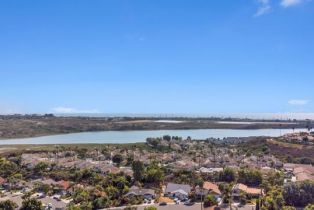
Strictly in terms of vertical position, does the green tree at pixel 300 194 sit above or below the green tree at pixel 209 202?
above

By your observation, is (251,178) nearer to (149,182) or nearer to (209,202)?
(209,202)

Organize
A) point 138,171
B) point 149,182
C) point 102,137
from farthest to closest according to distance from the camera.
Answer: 1. point 102,137
2. point 138,171
3. point 149,182

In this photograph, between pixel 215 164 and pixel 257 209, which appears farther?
pixel 215 164

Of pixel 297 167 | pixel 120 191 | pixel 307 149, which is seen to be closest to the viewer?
pixel 120 191

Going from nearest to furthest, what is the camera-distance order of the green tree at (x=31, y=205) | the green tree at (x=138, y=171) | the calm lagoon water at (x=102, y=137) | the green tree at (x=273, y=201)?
the green tree at (x=273, y=201) < the green tree at (x=31, y=205) < the green tree at (x=138, y=171) < the calm lagoon water at (x=102, y=137)

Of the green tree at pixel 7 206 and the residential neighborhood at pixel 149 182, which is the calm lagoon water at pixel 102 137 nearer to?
the residential neighborhood at pixel 149 182

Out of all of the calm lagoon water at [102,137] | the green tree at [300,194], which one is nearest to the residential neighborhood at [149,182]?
the green tree at [300,194]

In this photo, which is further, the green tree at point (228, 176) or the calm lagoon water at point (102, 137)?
the calm lagoon water at point (102, 137)

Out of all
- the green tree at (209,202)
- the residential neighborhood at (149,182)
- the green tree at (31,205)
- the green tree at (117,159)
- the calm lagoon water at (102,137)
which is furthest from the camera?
the calm lagoon water at (102,137)

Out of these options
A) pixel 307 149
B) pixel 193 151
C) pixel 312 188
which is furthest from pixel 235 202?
pixel 307 149

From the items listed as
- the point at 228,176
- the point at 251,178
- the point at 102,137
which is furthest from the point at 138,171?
the point at 102,137

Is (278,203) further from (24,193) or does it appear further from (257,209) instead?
(24,193)
